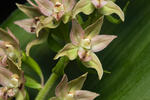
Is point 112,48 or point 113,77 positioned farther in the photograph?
point 112,48

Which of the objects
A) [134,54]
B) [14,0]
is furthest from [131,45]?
[14,0]

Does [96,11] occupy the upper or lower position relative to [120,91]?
upper

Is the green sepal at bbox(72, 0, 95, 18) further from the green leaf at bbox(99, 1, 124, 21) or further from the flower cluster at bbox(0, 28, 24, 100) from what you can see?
the flower cluster at bbox(0, 28, 24, 100)

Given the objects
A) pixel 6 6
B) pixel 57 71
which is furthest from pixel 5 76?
pixel 6 6

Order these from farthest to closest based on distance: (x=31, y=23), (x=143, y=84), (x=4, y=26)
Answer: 1. (x=4, y=26)
2. (x=31, y=23)
3. (x=143, y=84)

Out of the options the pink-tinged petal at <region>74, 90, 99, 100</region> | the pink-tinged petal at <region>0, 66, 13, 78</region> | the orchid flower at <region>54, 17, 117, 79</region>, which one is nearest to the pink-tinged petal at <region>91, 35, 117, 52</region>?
the orchid flower at <region>54, 17, 117, 79</region>

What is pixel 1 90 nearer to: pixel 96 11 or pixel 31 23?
pixel 31 23

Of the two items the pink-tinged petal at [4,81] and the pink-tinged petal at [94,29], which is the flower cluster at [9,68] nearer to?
the pink-tinged petal at [4,81]

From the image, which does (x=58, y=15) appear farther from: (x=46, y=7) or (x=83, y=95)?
(x=83, y=95)

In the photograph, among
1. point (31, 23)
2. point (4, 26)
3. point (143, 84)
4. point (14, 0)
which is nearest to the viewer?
point (143, 84)
